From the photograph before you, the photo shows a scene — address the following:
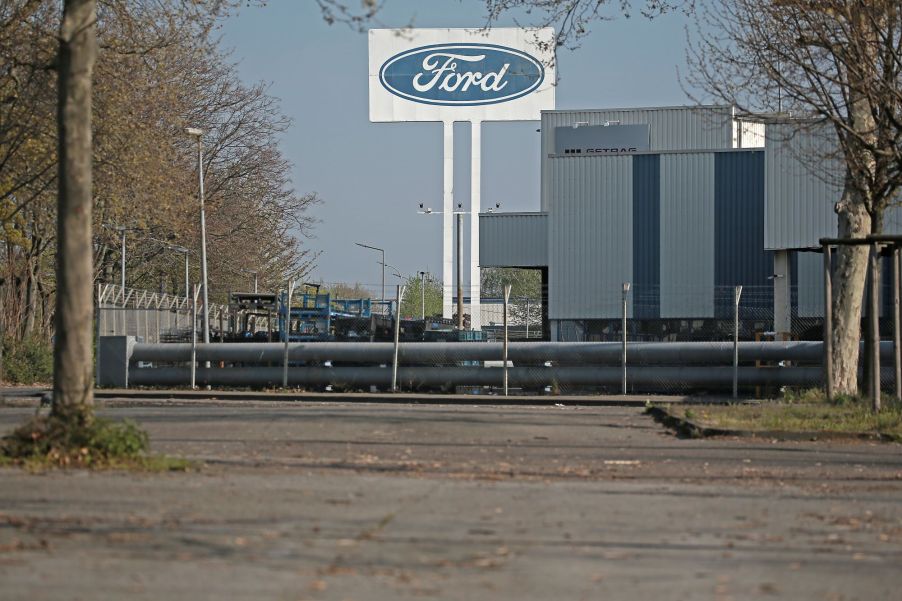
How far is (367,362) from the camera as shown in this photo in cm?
2830

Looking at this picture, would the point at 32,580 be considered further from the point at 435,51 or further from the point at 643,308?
the point at 435,51

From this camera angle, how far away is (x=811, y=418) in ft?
54.5

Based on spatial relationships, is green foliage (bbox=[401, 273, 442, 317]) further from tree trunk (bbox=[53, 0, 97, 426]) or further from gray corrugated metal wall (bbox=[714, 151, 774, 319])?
tree trunk (bbox=[53, 0, 97, 426])

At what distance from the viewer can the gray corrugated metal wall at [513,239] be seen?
5375 cm

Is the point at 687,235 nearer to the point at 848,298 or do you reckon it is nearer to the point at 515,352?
the point at 515,352

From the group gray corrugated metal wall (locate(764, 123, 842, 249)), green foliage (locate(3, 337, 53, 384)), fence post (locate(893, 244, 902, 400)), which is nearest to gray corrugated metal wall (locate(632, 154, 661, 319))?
gray corrugated metal wall (locate(764, 123, 842, 249))

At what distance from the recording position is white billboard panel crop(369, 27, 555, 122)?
212ft

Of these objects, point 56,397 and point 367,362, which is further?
point 367,362

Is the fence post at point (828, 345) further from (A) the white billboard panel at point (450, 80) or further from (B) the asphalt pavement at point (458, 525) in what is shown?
(A) the white billboard panel at point (450, 80)

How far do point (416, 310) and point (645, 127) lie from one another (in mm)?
75399

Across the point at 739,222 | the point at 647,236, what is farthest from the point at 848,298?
the point at 647,236

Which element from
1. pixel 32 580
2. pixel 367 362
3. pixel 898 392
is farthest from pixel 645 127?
pixel 32 580

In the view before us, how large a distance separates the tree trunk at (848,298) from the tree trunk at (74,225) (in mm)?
14185

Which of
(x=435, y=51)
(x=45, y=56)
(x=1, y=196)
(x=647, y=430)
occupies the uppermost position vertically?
(x=435, y=51)
